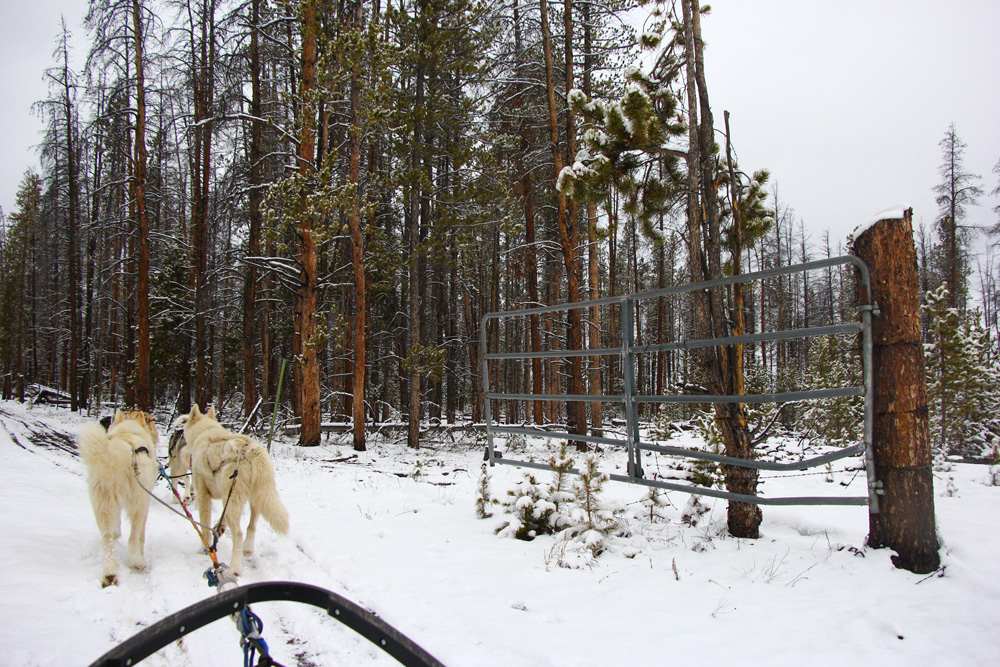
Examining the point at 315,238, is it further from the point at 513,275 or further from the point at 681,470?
the point at 513,275

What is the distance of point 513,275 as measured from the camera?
26.0 metres

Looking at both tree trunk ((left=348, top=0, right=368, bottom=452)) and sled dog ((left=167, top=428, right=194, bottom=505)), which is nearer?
sled dog ((left=167, top=428, right=194, bottom=505))

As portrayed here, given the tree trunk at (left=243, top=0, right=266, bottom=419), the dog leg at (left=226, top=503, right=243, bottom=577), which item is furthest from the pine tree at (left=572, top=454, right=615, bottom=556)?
the tree trunk at (left=243, top=0, right=266, bottom=419)

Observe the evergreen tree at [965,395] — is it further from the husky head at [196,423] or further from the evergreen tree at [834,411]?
the husky head at [196,423]

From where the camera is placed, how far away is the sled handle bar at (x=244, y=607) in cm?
114

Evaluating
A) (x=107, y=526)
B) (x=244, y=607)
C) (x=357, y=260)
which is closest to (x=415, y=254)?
(x=357, y=260)

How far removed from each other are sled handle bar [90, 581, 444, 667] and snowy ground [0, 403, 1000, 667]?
6.91 feet

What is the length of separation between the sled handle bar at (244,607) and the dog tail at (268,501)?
3375mm

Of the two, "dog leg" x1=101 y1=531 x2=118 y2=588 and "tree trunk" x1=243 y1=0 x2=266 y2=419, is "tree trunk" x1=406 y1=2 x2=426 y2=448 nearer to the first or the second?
"tree trunk" x1=243 y1=0 x2=266 y2=419

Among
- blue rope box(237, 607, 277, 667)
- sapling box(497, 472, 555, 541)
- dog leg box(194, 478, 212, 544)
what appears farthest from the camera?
sapling box(497, 472, 555, 541)

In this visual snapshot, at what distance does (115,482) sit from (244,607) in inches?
144

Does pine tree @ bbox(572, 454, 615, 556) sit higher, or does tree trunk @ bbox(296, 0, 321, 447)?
tree trunk @ bbox(296, 0, 321, 447)

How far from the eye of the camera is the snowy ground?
113 inches

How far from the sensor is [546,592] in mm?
3953
